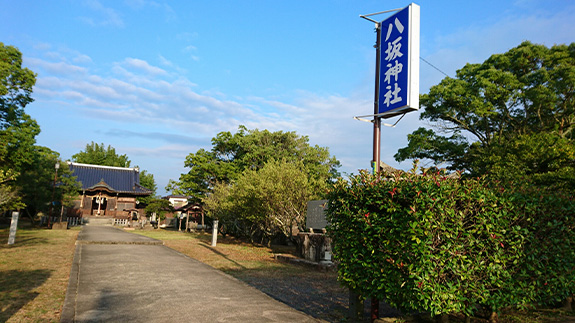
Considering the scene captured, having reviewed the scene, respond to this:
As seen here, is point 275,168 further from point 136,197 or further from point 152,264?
point 136,197

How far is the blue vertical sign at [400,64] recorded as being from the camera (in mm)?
6980

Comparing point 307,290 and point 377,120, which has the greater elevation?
point 377,120

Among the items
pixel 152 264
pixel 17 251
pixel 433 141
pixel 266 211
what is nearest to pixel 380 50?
pixel 152 264

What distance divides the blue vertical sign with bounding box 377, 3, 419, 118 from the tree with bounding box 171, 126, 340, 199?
22197mm

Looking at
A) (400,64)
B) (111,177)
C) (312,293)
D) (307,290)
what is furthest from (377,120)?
(111,177)

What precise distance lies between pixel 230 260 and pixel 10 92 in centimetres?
1756

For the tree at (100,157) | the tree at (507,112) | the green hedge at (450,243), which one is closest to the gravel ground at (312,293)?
the green hedge at (450,243)

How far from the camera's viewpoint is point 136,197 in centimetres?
4716

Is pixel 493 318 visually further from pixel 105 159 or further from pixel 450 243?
pixel 105 159

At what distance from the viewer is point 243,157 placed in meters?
32.8

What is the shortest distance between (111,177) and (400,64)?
163 feet

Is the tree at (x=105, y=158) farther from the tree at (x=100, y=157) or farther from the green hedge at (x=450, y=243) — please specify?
the green hedge at (x=450, y=243)

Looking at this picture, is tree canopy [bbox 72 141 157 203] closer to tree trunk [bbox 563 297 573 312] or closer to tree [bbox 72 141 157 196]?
tree [bbox 72 141 157 196]

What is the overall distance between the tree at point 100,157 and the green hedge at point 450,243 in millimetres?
67308
